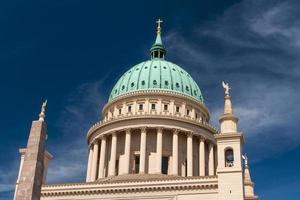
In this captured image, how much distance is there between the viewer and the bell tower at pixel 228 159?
4192 cm

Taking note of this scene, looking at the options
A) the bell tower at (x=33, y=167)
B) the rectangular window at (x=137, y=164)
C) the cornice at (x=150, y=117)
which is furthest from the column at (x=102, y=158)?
the bell tower at (x=33, y=167)

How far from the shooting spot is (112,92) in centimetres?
7081

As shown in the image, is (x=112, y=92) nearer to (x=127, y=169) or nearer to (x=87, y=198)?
(x=127, y=169)

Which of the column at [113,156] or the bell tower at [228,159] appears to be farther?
the column at [113,156]

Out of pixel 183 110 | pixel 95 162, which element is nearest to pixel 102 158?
pixel 95 162

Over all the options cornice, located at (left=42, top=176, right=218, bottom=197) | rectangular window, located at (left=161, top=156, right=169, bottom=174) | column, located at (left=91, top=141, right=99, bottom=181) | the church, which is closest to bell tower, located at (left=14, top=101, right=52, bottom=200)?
the church

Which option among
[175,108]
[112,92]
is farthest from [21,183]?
[112,92]

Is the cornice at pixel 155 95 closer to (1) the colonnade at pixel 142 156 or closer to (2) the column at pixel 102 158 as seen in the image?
(1) the colonnade at pixel 142 156

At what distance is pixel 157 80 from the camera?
219 ft

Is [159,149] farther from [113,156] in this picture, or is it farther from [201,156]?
[113,156]

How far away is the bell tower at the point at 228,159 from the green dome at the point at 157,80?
780 inches

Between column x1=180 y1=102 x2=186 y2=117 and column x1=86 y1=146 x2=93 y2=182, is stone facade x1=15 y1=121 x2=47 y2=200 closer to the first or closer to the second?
column x1=86 y1=146 x2=93 y2=182

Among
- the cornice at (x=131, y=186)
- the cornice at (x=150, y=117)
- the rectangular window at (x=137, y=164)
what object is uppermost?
the cornice at (x=150, y=117)

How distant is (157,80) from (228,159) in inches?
973
